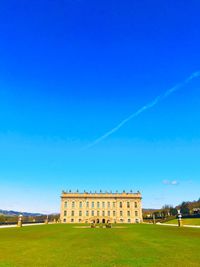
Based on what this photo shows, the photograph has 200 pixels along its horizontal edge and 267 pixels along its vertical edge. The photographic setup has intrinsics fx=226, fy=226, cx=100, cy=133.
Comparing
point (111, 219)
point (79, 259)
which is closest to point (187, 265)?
point (79, 259)

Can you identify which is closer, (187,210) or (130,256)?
(130,256)

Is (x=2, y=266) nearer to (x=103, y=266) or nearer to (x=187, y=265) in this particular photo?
(x=103, y=266)

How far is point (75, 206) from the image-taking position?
96188 mm

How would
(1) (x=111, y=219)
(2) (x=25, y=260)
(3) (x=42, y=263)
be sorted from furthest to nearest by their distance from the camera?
(1) (x=111, y=219), (2) (x=25, y=260), (3) (x=42, y=263)

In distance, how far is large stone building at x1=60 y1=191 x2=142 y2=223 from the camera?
3730 inches

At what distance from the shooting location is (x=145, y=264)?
9.27 metres

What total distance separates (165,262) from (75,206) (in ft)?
299

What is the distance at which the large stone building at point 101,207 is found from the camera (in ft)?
311

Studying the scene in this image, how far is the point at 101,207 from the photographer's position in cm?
9588

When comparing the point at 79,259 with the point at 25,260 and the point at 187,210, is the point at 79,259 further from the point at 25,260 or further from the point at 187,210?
the point at 187,210

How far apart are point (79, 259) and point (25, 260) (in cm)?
244

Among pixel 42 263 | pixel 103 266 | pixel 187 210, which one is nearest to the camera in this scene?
pixel 103 266

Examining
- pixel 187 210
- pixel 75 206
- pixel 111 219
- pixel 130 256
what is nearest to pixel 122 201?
pixel 111 219

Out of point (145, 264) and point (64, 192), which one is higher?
point (64, 192)
